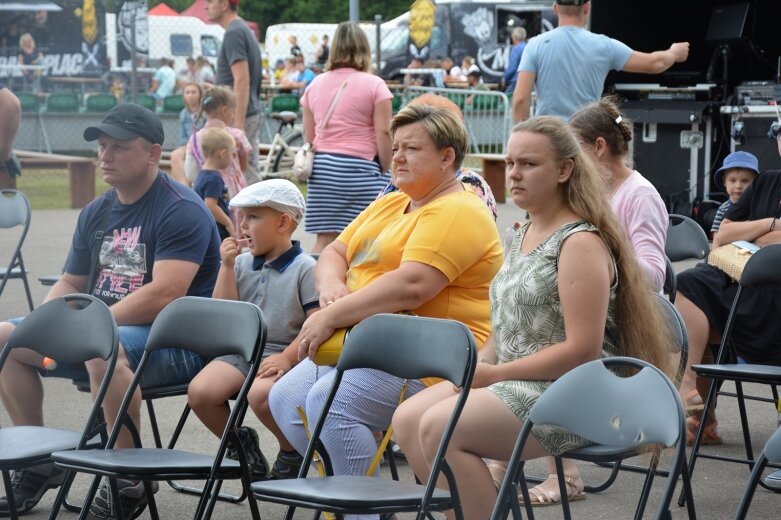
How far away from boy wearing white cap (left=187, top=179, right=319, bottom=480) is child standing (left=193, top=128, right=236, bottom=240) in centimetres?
268

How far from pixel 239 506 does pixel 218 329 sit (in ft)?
3.23

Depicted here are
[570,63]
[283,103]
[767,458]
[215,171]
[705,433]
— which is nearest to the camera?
[767,458]

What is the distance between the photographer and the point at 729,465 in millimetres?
5012

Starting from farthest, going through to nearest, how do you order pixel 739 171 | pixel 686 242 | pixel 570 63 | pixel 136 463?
1. pixel 739 171
2. pixel 570 63
3. pixel 686 242
4. pixel 136 463

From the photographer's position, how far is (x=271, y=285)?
176 inches

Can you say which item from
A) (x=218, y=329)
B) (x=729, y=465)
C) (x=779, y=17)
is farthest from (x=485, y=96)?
(x=218, y=329)

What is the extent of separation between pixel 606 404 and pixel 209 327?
4.58 feet

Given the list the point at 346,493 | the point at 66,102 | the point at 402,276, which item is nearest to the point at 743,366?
the point at 402,276

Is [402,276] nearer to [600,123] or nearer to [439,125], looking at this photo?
[439,125]

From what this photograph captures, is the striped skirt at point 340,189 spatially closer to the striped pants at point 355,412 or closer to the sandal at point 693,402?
the sandal at point 693,402

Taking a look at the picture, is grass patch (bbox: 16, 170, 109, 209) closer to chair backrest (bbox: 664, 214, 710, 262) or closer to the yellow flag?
the yellow flag

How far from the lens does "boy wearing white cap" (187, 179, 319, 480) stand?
4.30 meters

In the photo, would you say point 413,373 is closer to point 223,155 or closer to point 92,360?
point 92,360

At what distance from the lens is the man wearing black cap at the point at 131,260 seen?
14.4 feet
